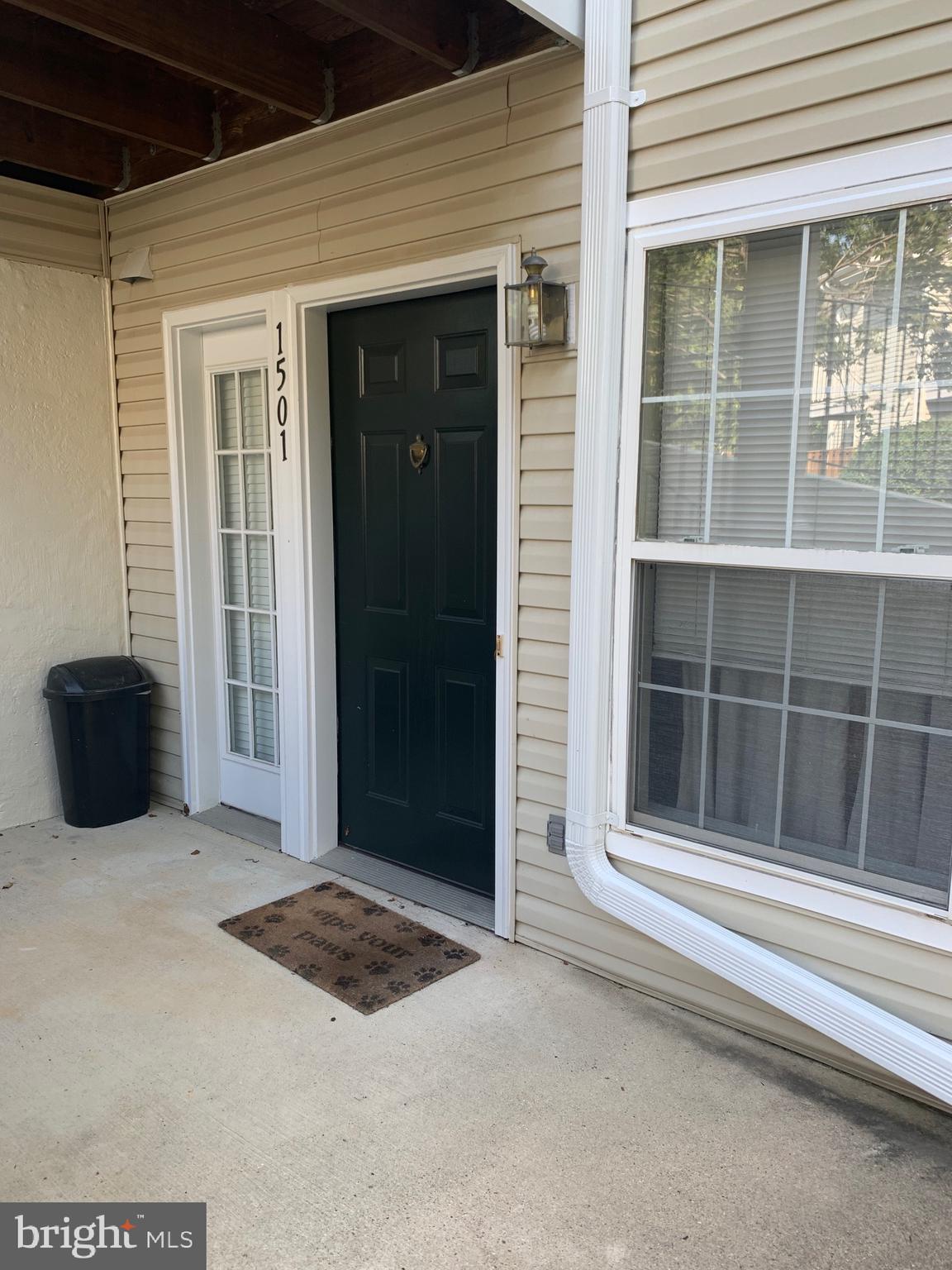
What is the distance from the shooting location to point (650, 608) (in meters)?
2.55

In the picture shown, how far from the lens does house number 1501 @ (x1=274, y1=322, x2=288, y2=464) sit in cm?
348

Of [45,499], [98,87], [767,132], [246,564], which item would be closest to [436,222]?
[767,132]

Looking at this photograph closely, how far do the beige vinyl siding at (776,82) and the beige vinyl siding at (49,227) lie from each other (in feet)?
9.13

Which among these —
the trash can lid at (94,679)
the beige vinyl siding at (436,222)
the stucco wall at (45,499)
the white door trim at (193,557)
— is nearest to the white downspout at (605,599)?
the beige vinyl siding at (436,222)

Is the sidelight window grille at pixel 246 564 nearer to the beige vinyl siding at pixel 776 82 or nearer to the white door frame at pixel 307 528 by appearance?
the white door frame at pixel 307 528

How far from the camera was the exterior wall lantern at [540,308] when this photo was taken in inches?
102

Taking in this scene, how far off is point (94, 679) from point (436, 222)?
2.42 m

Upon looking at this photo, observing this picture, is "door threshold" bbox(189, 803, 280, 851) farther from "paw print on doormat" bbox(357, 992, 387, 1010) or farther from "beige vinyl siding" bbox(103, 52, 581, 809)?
"beige vinyl siding" bbox(103, 52, 581, 809)

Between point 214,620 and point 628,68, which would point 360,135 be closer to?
point 628,68

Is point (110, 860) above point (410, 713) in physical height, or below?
below

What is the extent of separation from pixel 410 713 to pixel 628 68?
2.17 meters

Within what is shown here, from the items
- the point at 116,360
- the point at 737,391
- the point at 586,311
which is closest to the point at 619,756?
the point at 737,391

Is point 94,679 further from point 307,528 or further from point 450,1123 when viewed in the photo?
point 450,1123

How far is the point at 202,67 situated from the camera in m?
2.80
